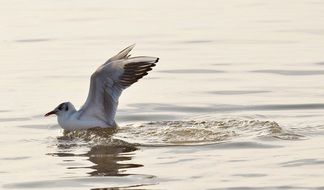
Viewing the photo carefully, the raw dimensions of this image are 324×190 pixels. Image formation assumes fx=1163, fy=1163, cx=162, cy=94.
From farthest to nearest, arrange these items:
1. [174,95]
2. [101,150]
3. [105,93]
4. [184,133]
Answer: [174,95]
[105,93]
[184,133]
[101,150]

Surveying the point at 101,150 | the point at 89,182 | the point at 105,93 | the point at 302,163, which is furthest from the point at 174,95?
the point at 89,182

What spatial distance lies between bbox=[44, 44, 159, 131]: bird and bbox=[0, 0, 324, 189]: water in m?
0.21

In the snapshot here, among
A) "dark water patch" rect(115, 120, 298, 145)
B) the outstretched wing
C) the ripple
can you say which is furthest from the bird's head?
"dark water patch" rect(115, 120, 298, 145)

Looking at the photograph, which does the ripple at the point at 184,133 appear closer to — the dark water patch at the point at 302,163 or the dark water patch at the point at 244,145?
the dark water patch at the point at 244,145

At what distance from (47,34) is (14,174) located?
9.11 m

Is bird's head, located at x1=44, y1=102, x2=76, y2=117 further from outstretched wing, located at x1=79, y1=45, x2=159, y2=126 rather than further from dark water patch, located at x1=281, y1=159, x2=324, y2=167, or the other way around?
dark water patch, located at x1=281, y1=159, x2=324, y2=167

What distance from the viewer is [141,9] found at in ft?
72.5

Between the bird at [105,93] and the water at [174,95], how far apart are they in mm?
206

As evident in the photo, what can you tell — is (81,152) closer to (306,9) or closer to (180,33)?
(180,33)

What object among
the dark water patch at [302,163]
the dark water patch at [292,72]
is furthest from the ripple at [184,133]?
the dark water patch at [292,72]

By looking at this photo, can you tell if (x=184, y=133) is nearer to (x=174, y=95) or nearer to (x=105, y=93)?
(x=105, y=93)

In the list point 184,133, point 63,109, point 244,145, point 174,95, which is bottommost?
point 244,145

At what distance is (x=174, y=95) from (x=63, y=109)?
181 centimetres

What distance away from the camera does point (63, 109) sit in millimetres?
13180
